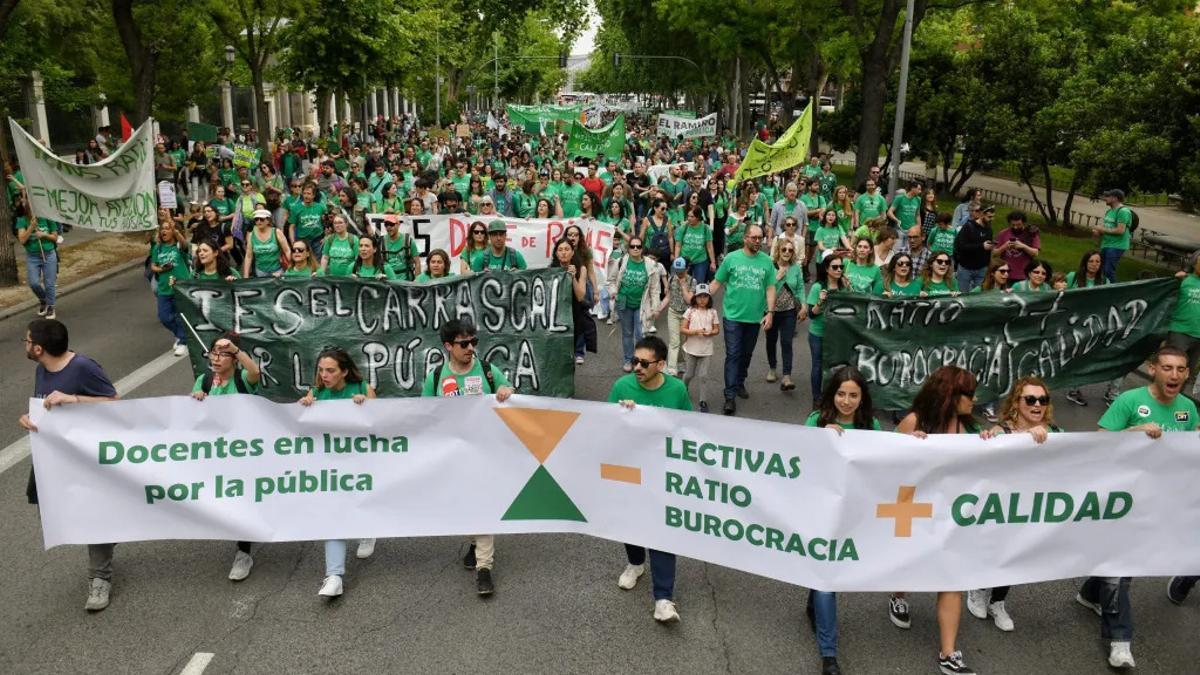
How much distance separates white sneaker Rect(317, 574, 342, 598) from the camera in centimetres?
523

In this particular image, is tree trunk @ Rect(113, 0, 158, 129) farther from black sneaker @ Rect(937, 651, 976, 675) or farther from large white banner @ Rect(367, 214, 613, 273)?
black sneaker @ Rect(937, 651, 976, 675)

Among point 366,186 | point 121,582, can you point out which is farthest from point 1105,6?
point 121,582

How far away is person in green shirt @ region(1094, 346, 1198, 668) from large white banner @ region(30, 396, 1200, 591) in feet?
0.45

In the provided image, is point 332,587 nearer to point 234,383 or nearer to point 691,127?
point 234,383

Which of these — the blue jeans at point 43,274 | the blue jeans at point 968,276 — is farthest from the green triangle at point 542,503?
the blue jeans at point 43,274

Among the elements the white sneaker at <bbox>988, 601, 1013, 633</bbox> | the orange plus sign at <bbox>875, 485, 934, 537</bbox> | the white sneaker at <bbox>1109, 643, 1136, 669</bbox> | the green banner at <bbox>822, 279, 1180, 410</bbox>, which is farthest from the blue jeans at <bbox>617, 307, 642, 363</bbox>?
the white sneaker at <bbox>1109, 643, 1136, 669</bbox>

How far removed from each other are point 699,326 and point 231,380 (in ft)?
13.4

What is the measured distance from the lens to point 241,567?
217 inches

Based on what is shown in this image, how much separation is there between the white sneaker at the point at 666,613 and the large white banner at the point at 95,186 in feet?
29.1

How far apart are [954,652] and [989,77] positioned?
2368 centimetres

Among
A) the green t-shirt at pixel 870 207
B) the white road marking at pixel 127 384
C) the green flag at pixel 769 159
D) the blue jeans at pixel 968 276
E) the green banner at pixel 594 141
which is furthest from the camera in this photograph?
the green banner at pixel 594 141

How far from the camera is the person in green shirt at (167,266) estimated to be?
10133mm

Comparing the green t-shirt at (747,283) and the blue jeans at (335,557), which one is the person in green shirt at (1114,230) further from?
the blue jeans at (335,557)

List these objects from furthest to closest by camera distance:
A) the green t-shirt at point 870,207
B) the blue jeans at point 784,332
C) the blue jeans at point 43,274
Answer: the green t-shirt at point 870,207, the blue jeans at point 43,274, the blue jeans at point 784,332
